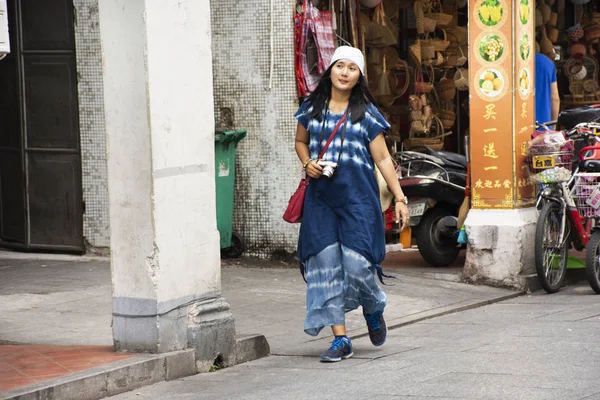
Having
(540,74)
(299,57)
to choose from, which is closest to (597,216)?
(540,74)

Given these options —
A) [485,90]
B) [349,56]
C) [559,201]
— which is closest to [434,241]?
[559,201]

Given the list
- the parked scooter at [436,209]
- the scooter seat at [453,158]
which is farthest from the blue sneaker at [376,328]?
the scooter seat at [453,158]

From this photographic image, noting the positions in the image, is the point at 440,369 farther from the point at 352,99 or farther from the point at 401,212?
the point at 352,99

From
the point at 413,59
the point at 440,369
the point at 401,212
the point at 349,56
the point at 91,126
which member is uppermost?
the point at 413,59

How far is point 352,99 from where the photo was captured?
702cm

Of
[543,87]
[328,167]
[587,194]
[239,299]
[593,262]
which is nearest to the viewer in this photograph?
[328,167]

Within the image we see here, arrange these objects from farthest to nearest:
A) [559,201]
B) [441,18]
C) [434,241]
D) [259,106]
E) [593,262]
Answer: [441,18] → [434,241] → [259,106] → [559,201] → [593,262]

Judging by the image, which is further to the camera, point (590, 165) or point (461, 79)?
point (461, 79)

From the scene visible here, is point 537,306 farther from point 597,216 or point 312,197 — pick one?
point 312,197

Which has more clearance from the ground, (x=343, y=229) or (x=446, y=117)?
(x=446, y=117)

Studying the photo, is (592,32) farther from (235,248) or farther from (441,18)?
(235,248)

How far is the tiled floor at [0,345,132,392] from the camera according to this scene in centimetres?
593

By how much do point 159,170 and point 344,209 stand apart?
1188mm

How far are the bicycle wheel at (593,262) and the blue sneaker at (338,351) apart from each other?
135 inches
